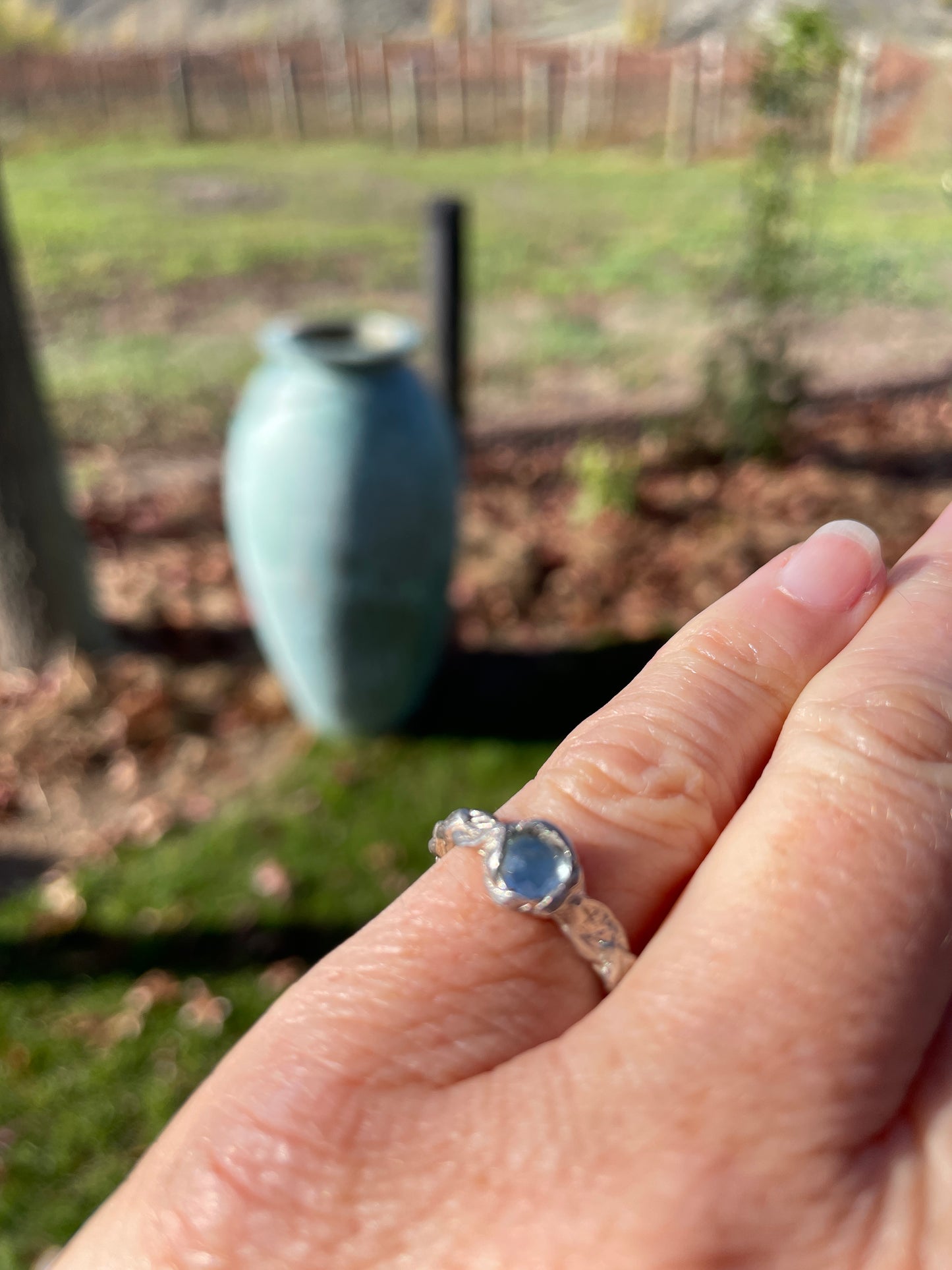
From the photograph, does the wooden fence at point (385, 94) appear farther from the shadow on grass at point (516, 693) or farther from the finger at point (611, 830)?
the finger at point (611, 830)

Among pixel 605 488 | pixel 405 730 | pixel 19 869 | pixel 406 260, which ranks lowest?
pixel 19 869

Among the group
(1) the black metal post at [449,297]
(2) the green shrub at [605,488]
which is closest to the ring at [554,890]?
(2) the green shrub at [605,488]

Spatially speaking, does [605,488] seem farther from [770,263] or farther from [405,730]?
[405,730]

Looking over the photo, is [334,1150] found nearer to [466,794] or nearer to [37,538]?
[466,794]

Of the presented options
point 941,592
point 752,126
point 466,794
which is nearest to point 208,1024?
point 466,794

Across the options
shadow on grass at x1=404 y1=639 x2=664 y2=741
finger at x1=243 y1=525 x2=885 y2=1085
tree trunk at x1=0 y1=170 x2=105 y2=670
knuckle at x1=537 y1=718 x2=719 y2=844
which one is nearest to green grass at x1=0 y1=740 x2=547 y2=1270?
shadow on grass at x1=404 y1=639 x2=664 y2=741

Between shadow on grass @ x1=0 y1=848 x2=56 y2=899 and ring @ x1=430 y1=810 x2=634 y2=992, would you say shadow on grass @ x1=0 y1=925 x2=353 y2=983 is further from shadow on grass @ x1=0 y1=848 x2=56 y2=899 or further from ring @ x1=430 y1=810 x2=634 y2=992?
ring @ x1=430 y1=810 x2=634 y2=992

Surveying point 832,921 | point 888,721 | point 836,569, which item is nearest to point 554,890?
point 832,921
